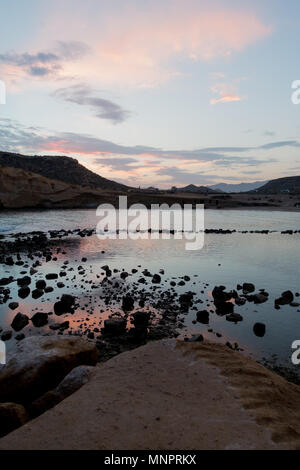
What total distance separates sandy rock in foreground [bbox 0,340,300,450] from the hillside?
76.9 metres

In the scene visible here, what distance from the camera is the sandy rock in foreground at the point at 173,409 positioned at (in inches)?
200

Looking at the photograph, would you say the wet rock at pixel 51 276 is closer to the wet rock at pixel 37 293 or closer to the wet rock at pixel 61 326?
the wet rock at pixel 37 293

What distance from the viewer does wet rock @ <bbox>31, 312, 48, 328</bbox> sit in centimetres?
1227

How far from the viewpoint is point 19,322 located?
39.5 feet

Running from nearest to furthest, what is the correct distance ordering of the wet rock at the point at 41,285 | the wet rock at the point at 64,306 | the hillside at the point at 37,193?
the wet rock at the point at 64,306 < the wet rock at the point at 41,285 < the hillside at the point at 37,193

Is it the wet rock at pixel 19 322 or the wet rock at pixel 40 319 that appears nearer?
the wet rock at pixel 19 322

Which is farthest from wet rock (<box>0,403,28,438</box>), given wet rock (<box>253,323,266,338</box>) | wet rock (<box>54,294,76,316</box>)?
wet rock (<box>253,323,266,338</box>)

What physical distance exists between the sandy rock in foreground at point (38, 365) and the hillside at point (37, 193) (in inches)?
2940

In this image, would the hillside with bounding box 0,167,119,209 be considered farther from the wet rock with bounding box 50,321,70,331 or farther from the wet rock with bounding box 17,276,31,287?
the wet rock with bounding box 50,321,70,331

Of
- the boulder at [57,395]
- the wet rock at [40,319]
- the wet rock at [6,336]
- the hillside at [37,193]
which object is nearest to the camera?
the boulder at [57,395]

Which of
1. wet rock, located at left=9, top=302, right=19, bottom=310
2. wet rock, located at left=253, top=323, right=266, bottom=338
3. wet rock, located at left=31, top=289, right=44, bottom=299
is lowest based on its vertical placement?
wet rock, located at left=253, top=323, right=266, bottom=338

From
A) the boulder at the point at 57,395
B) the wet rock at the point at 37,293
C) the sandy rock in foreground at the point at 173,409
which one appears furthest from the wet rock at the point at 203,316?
the wet rock at the point at 37,293

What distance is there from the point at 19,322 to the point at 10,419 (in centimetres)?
602
